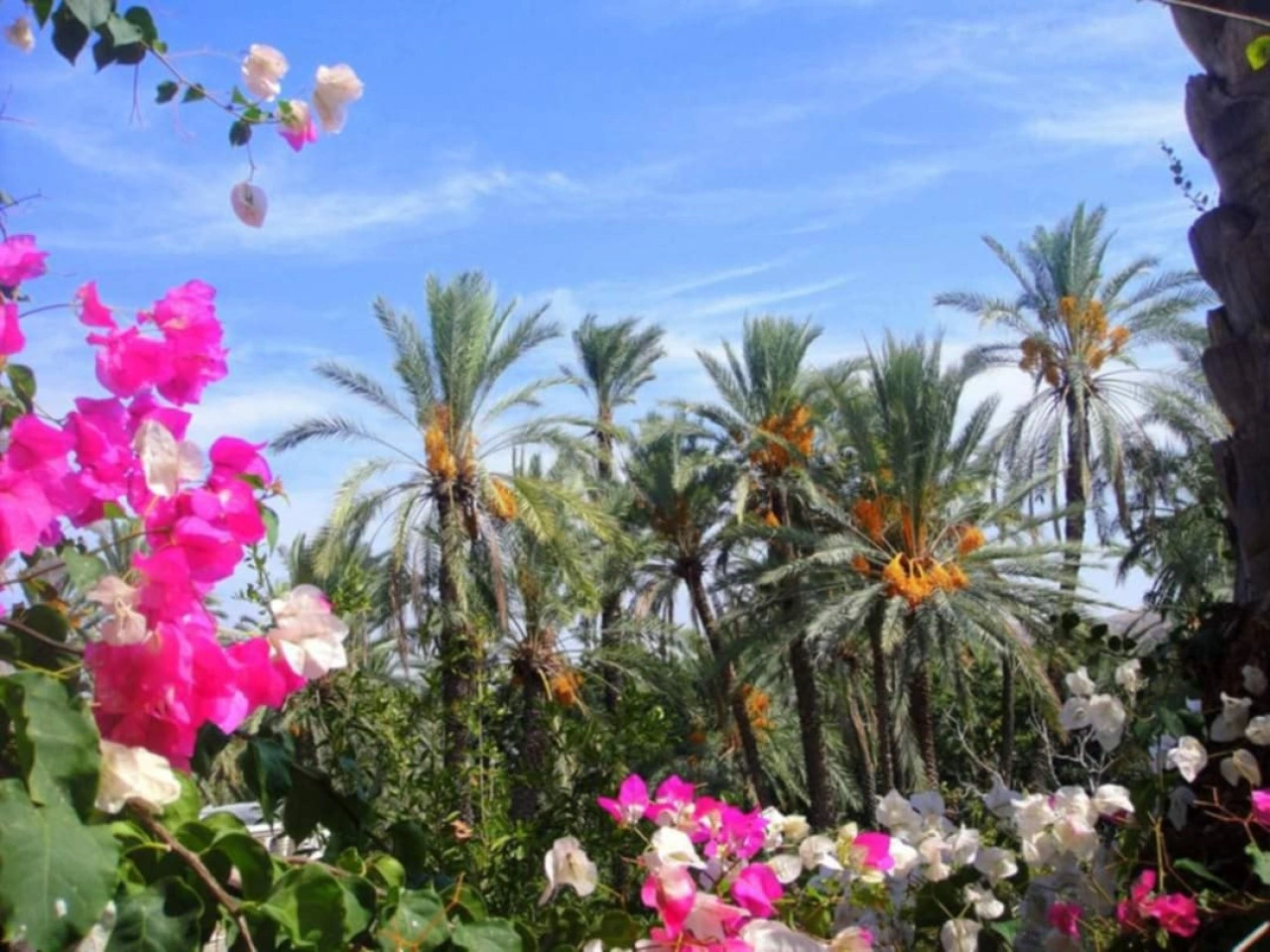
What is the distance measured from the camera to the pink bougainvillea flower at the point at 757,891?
156 centimetres

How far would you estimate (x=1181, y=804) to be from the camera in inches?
82.0

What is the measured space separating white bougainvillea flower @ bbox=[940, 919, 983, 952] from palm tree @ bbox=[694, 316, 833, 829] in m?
16.8

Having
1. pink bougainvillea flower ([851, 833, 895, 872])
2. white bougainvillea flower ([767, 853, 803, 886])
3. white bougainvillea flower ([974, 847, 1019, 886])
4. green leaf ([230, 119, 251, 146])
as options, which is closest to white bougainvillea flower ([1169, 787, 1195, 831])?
white bougainvillea flower ([974, 847, 1019, 886])

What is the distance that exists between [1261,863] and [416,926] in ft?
3.96

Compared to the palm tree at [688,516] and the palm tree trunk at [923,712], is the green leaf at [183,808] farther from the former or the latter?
the palm tree at [688,516]

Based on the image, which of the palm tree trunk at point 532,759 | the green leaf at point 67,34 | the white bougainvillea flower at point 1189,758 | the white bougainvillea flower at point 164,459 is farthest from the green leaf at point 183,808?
the palm tree trunk at point 532,759

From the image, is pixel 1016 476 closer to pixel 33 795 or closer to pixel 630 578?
pixel 630 578

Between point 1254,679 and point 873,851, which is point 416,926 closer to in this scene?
point 873,851

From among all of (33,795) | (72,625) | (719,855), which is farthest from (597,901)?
(33,795)

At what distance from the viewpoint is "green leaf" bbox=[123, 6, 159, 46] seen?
150 centimetres

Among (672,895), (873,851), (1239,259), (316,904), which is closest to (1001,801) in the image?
(873,851)

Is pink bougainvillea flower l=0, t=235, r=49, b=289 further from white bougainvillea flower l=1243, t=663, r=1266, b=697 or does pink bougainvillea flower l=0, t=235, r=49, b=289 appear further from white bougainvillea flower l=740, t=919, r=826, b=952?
white bougainvillea flower l=1243, t=663, r=1266, b=697

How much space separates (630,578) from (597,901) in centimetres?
1819

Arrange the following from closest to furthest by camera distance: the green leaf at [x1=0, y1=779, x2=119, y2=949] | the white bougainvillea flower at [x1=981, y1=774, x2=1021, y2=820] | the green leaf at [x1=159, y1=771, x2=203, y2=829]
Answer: the green leaf at [x1=0, y1=779, x2=119, y2=949] → the green leaf at [x1=159, y1=771, x2=203, y2=829] → the white bougainvillea flower at [x1=981, y1=774, x2=1021, y2=820]
